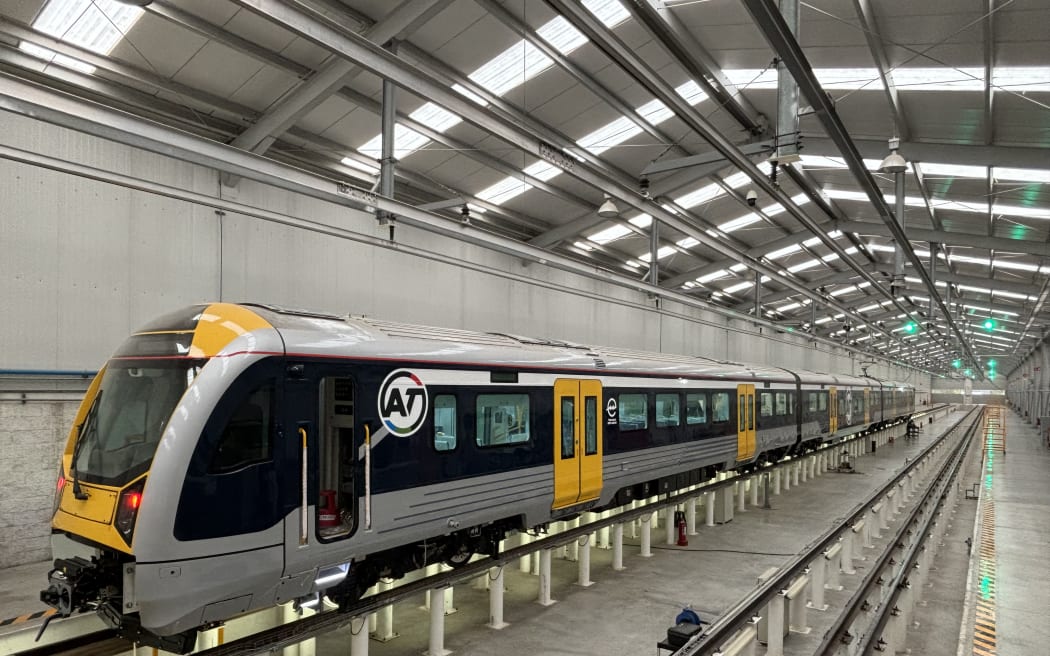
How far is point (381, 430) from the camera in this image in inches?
265

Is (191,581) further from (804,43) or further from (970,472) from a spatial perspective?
(970,472)

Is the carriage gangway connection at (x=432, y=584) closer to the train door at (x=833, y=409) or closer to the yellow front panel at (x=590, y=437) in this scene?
the yellow front panel at (x=590, y=437)

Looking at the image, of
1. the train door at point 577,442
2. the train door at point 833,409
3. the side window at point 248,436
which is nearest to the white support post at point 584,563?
the train door at point 577,442

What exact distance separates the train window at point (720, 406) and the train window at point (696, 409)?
15.2 inches

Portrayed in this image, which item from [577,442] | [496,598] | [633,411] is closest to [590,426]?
[577,442]

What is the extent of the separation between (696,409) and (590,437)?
4.11 m

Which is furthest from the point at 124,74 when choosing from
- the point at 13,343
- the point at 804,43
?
the point at 804,43

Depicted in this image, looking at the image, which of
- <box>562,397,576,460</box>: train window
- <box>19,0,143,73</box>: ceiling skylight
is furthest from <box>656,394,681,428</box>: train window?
<box>19,0,143,73</box>: ceiling skylight

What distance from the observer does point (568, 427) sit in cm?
955

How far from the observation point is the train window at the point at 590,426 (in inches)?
391

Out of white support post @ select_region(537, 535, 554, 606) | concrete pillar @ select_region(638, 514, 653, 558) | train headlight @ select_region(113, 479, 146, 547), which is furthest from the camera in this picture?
Answer: concrete pillar @ select_region(638, 514, 653, 558)

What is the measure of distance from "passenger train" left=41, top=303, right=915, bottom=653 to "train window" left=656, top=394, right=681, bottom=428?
2554 mm

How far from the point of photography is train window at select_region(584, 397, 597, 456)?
9.92m

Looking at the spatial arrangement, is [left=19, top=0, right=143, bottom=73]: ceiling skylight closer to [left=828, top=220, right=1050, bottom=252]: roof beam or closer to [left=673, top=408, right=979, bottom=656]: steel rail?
[left=673, top=408, right=979, bottom=656]: steel rail
